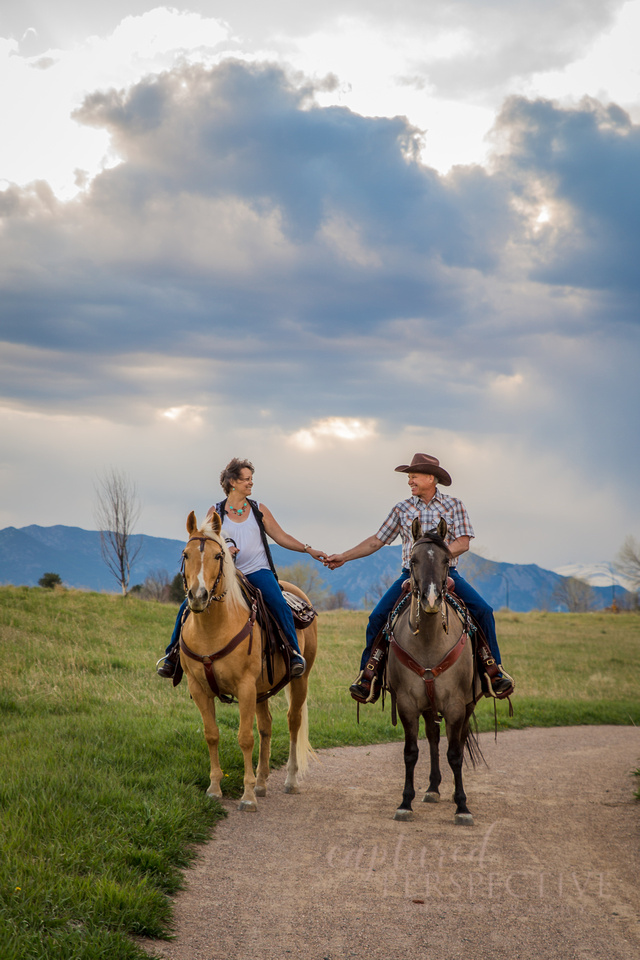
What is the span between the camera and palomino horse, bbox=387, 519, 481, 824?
7297mm

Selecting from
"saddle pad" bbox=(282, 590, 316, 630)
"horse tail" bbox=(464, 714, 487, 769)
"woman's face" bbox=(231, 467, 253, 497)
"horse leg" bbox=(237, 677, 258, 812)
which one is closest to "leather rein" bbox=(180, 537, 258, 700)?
"horse leg" bbox=(237, 677, 258, 812)

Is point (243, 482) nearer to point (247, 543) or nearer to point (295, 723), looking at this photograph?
point (247, 543)

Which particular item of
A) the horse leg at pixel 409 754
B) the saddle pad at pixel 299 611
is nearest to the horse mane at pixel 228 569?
the saddle pad at pixel 299 611

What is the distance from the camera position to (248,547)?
8.34m

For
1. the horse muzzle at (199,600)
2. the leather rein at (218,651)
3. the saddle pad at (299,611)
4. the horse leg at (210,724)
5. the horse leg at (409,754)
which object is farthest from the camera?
the saddle pad at (299,611)

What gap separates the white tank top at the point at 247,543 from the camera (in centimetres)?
829

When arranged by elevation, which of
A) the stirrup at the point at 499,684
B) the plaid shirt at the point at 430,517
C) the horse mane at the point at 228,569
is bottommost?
the stirrup at the point at 499,684

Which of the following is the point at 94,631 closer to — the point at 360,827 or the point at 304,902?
the point at 360,827

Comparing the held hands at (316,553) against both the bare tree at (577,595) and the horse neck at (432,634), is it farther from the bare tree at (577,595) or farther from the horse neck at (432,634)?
the bare tree at (577,595)

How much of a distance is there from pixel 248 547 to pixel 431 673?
7.78 feet

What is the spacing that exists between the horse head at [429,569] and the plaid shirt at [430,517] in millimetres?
737

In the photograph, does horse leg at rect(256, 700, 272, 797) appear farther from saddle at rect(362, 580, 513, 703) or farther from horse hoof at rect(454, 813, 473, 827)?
horse hoof at rect(454, 813, 473, 827)

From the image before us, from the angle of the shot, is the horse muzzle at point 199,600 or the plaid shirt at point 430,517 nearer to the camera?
the horse muzzle at point 199,600

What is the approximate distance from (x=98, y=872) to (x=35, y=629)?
14.4m
